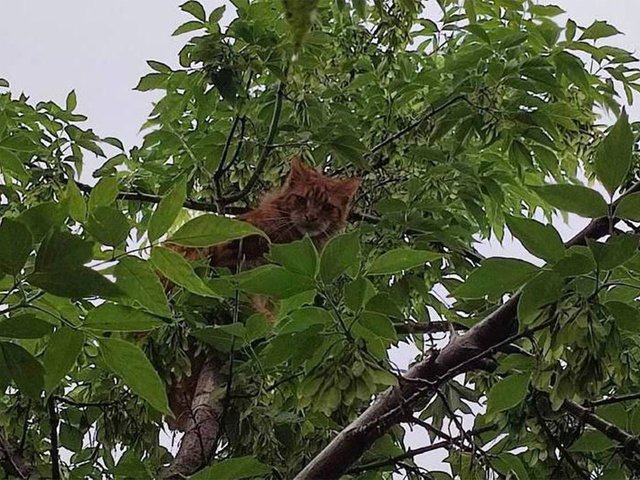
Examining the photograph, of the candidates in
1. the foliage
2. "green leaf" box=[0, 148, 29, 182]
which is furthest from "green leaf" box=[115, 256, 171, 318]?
"green leaf" box=[0, 148, 29, 182]

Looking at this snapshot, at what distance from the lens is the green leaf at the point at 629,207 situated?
778 mm

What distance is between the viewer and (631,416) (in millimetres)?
1104

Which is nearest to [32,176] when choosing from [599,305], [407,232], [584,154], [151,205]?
[151,205]

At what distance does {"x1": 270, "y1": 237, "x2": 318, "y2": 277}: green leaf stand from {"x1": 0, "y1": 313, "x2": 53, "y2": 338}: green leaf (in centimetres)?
23

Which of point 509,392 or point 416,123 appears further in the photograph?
point 416,123

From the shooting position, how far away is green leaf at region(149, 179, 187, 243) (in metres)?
0.83

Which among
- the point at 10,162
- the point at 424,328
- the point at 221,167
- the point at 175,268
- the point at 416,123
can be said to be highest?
the point at 416,123

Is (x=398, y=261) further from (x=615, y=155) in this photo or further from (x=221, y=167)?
(x=221, y=167)

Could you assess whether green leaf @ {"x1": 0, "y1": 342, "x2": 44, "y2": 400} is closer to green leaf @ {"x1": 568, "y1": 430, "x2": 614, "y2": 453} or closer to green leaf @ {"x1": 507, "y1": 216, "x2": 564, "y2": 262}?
green leaf @ {"x1": 507, "y1": 216, "x2": 564, "y2": 262}

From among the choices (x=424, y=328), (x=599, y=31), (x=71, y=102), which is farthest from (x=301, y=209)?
(x=424, y=328)

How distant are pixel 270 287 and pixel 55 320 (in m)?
0.21

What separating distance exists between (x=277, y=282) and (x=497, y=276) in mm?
216

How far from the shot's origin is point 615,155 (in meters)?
0.77

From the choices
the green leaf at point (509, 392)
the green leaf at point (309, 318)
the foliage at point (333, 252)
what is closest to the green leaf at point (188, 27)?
the foliage at point (333, 252)
